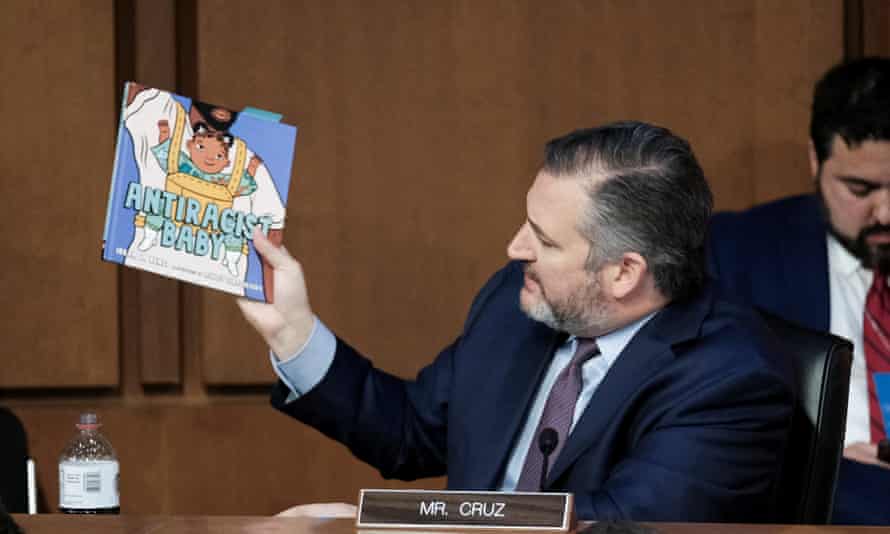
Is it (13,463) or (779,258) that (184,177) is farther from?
(779,258)

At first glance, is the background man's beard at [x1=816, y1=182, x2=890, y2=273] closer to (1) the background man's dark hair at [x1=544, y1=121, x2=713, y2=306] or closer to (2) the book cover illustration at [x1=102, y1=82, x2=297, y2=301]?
(1) the background man's dark hair at [x1=544, y1=121, x2=713, y2=306]

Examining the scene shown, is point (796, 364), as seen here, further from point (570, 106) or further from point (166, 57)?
point (166, 57)

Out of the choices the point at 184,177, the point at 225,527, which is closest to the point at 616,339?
the point at 184,177

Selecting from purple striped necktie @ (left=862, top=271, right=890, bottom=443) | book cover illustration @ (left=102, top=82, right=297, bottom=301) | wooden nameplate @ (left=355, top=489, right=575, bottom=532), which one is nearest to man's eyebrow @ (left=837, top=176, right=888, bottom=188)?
purple striped necktie @ (left=862, top=271, right=890, bottom=443)

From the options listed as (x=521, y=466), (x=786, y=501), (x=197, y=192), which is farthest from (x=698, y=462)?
(x=197, y=192)

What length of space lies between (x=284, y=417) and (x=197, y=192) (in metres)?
1.37

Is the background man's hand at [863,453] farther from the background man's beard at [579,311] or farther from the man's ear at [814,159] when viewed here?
the background man's beard at [579,311]

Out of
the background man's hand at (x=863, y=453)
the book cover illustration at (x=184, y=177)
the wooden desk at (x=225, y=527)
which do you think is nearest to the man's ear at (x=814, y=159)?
the background man's hand at (x=863, y=453)

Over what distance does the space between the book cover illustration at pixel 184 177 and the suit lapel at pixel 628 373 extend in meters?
0.65

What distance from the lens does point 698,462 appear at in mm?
2285

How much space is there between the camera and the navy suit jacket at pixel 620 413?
7.45 feet

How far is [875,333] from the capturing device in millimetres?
3381

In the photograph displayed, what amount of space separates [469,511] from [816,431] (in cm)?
81

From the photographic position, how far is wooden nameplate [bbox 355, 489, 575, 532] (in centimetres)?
170
